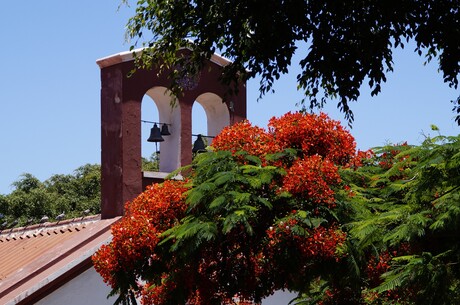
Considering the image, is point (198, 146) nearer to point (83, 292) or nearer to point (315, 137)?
point (83, 292)

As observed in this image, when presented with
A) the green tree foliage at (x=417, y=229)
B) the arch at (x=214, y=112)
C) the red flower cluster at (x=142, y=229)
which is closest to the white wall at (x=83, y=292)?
the arch at (x=214, y=112)

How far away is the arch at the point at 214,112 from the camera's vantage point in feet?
69.7

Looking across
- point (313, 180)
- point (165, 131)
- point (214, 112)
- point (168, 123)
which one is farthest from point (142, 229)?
point (214, 112)

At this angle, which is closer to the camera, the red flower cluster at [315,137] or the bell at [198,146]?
the red flower cluster at [315,137]

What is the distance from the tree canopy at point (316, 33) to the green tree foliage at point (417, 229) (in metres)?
4.41

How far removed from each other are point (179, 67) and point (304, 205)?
26.1ft

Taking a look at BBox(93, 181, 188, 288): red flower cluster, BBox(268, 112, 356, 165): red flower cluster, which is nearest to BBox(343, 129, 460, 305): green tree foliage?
BBox(268, 112, 356, 165): red flower cluster

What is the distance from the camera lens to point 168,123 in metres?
20.8

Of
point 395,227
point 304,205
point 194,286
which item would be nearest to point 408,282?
point 395,227

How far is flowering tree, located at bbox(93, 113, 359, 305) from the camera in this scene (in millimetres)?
12883

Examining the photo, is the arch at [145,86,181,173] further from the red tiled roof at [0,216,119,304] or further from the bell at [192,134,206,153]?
the red tiled roof at [0,216,119,304]

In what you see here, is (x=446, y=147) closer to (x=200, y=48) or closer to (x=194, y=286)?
(x=194, y=286)

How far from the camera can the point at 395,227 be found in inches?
493

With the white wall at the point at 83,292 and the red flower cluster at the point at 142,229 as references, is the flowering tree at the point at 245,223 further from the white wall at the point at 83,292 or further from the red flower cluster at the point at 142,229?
the white wall at the point at 83,292
